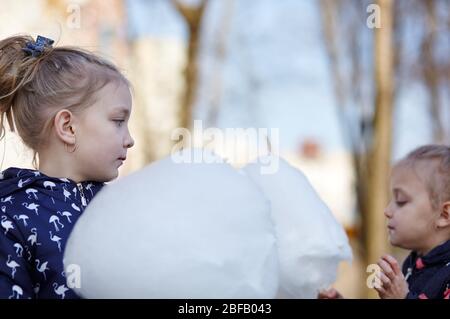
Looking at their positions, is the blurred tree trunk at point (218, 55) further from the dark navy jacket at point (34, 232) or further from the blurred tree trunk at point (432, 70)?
the dark navy jacket at point (34, 232)

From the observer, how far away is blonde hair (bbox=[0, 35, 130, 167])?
84.4 inches

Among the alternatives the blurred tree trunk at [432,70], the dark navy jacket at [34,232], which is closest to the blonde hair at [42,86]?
the dark navy jacket at [34,232]

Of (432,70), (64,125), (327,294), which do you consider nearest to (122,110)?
(64,125)

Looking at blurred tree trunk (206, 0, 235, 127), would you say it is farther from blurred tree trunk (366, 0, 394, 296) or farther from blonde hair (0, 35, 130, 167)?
blonde hair (0, 35, 130, 167)

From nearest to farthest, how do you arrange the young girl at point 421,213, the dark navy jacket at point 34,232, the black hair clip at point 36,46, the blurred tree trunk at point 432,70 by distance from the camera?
the dark navy jacket at point 34,232, the black hair clip at point 36,46, the young girl at point 421,213, the blurred tree trunk at point 432,70

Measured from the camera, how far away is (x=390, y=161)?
8.00m

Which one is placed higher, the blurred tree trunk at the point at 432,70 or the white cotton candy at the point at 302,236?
the blurred tree trunk at the point at 432,70

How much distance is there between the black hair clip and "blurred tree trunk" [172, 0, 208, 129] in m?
7.12

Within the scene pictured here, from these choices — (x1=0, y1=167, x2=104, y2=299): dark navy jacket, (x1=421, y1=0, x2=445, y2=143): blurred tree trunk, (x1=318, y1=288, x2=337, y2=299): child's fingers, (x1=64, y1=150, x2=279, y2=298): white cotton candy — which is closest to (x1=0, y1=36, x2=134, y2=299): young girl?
(x1=0, y1=167, x2=104, y2=299): dark navy jacket

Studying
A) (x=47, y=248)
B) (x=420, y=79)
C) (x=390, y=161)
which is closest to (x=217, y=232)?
(x=47, y=248)

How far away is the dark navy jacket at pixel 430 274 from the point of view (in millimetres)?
2268

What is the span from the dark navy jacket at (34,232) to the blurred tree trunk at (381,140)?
5925 mm

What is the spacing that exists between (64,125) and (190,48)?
765cm
